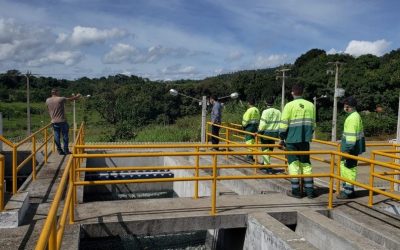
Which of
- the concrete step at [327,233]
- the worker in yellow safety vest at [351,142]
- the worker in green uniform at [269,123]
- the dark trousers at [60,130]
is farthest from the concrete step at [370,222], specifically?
the dark trousers at [60,130]

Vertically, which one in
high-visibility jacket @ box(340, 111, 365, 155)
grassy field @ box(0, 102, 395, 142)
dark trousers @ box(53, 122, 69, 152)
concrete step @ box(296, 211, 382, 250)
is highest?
high-visibility jacket @ box(340, 111, 365, 155)

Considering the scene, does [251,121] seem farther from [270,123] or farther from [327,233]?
[327,233]

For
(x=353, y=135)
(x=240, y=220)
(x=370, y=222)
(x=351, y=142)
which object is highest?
(x=353, y=135)

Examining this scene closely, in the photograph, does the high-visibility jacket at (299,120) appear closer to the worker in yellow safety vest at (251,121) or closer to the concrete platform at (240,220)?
the concrete platform at (240,220)

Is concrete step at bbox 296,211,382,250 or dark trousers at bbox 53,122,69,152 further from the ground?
dark trousers at bbox 53,122,69,152

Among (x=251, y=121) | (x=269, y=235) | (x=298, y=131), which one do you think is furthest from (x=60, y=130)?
(x=269, y=235)

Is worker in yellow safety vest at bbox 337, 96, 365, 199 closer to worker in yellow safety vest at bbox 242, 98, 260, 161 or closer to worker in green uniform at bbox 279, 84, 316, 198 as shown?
worker in green uniform at bbox 279, 84, 316, 198

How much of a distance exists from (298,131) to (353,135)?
100cm

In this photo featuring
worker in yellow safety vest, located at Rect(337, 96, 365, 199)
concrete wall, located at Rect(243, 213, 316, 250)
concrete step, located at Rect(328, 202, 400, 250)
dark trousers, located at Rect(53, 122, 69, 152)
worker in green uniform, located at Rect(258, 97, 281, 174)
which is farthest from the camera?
dark trousers, located at Rect(53, 122, 69, 152)

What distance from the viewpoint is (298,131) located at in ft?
23.5

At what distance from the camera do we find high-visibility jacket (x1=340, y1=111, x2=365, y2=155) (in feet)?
24.0

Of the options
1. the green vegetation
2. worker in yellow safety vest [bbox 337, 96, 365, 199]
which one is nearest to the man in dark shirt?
worker in yellow safety vest [bbox 337, 96, 365, 199]

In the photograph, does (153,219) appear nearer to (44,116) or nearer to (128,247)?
(128,247)

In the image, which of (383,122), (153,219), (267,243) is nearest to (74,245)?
(153,219)
